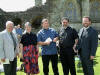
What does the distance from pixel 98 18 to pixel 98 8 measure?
1.54 m

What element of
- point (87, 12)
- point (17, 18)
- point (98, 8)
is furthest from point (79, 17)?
point (17, 18)

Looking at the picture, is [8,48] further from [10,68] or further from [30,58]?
[30,58]

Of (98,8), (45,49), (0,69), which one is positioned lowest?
(0,69)

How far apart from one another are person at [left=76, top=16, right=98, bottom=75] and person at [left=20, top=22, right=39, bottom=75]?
142cm

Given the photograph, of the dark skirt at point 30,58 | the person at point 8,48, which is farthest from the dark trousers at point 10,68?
the dark skirt at point 30,58

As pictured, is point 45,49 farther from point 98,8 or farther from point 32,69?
point 98,8

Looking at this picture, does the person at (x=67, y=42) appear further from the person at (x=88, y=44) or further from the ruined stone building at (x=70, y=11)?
the ruined stone building at (x=70, y=11)

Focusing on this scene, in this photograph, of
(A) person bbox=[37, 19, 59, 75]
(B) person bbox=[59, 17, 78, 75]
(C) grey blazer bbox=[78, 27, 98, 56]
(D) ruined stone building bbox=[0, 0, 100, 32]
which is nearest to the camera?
(C) grey blazer bbox=[78, 27, 98, 56]

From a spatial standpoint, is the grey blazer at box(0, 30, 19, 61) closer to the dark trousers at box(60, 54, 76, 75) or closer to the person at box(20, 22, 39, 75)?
the person at box(20, 22, 39, 75)

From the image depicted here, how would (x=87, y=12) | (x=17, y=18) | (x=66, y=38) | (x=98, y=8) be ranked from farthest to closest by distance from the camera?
(x=17, y=18) < (x=98, y=8) < (x=87, y=12) < (x=66, y=38)

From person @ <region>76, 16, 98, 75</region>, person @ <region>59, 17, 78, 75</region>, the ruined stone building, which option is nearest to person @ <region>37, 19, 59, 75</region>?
person @ <region>59, 17, 78, 75</region>

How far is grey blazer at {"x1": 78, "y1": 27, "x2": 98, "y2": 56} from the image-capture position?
6.88m

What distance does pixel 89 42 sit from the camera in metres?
6.97

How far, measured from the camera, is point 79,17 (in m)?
30.9
